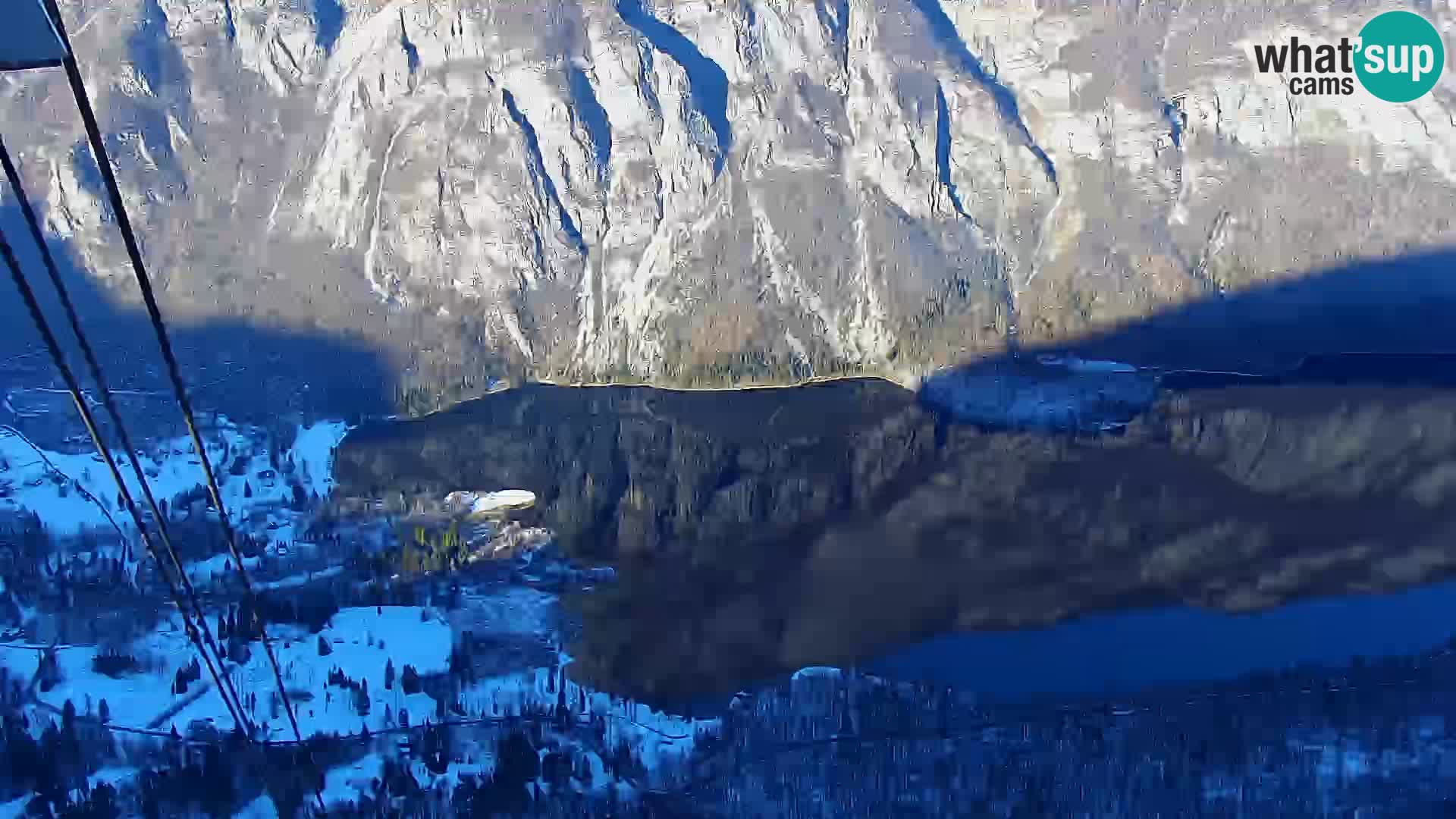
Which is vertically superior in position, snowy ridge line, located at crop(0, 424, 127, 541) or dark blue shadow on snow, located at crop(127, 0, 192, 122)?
dark blue shadow on snow, located at crop(127, 0, 192, 122)

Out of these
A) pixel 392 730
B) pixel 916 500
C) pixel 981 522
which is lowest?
pixel 392 730

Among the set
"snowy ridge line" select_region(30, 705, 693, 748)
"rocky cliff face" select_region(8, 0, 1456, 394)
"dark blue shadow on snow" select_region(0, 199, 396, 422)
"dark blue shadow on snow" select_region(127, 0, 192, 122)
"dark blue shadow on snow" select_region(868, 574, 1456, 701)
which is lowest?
"snowy ridge line" select_region(30, 705, 693, 748)

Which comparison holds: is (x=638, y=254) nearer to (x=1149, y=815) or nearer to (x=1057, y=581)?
(x=1057, y=581)

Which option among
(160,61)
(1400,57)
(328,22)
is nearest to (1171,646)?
(1400,57)

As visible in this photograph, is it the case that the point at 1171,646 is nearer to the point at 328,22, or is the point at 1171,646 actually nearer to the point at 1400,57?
the point at 1400,57

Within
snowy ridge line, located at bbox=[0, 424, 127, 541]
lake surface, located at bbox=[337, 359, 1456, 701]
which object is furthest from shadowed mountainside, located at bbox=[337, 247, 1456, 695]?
snowy ridge line, located at bbox=[0, 424, 127, 541]

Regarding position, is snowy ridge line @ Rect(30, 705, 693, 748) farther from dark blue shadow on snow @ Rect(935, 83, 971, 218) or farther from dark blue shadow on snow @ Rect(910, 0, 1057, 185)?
dark blue shadow on snow @ Rect(910, 0, 1057, 185)
